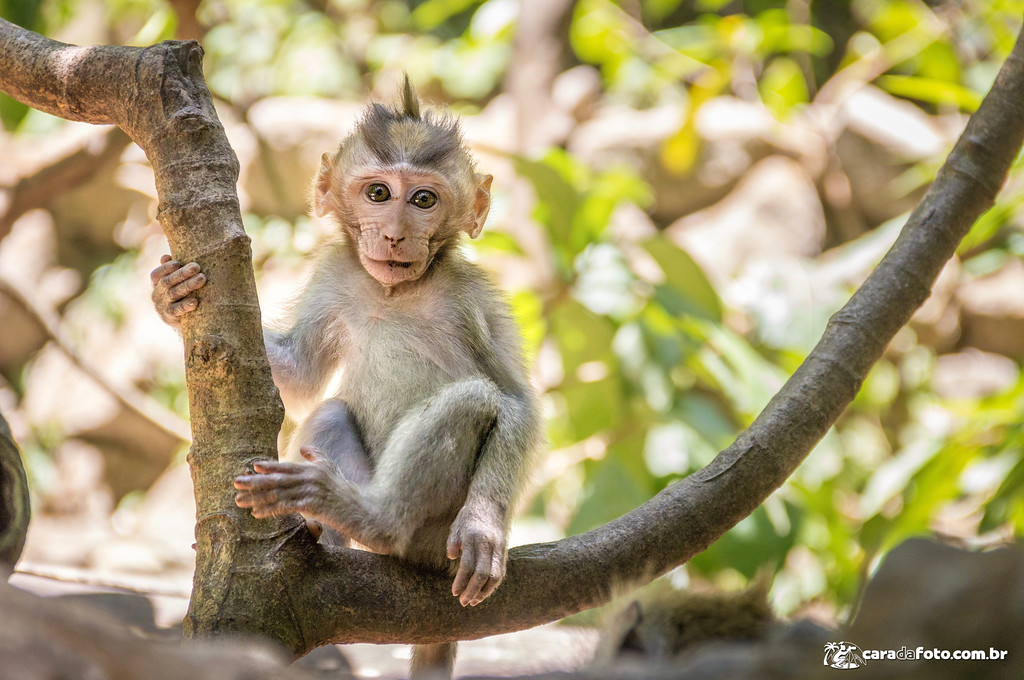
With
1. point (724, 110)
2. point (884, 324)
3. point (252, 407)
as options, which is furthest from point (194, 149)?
point (724, 110)

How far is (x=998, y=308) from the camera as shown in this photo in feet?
25.1

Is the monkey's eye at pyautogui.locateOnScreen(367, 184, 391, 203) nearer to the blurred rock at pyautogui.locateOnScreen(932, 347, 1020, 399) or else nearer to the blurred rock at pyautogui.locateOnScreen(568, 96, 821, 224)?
the blurred rock at pyautogui.locateOnScreen(568, 96, 821, 224)

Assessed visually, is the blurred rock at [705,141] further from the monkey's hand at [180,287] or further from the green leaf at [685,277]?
the monkey's hand at [180,287]

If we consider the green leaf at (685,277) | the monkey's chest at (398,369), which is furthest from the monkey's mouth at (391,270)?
the green leaf at (685,277)

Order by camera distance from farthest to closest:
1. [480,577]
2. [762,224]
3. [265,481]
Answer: [762,224] < [480,577] < [265,481]

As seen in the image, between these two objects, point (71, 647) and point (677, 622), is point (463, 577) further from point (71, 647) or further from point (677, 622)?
point (677, 622)

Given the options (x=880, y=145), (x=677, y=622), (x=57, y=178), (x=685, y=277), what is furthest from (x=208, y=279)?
(x=880, y=145)

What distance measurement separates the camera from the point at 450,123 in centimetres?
261

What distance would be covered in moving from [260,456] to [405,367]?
0.60 meters

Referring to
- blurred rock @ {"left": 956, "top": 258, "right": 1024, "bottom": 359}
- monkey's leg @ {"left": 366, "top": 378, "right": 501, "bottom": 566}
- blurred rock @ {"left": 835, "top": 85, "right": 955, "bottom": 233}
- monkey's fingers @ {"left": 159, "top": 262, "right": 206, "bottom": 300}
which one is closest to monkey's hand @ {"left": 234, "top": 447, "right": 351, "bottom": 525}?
monkey's leg @ {"left": 366, "top": 378, "right": 501, "bottom": 566}

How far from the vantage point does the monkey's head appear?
2.28 metres

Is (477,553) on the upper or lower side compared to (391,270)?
lower

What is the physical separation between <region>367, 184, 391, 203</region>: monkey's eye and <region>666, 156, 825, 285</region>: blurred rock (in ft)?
18.1

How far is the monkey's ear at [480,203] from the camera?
8.49ft
